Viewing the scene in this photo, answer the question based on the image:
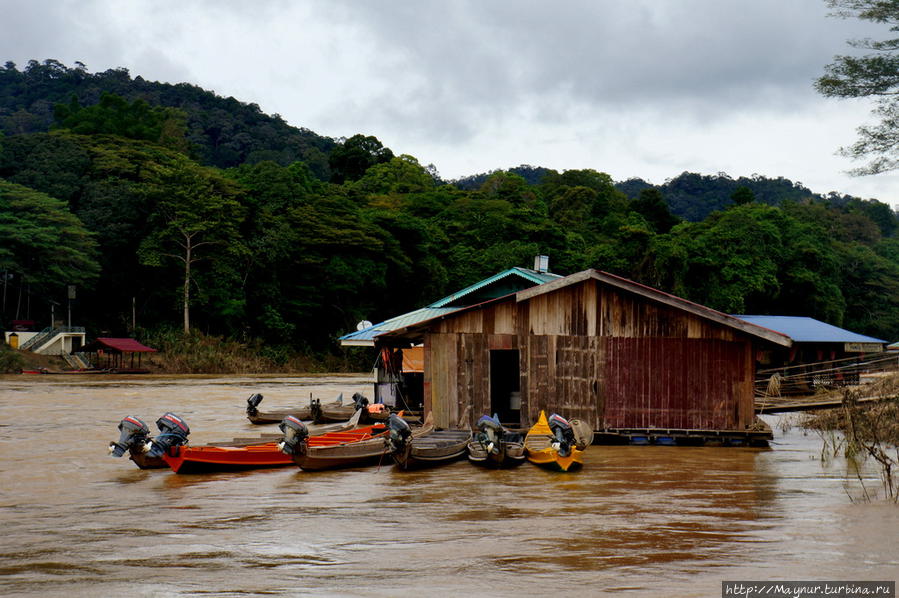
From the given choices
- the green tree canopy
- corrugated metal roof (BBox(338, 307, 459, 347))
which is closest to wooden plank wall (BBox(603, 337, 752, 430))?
corrugated metal roof (BBox(338, 307, 459, 347))

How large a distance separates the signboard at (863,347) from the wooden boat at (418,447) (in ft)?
66.1

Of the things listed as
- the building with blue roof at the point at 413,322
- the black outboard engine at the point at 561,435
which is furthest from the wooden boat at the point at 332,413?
the black outboard engine at the point at 561,435

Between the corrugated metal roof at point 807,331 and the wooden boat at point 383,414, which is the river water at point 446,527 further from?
the corrugated metal roof at point 807,331

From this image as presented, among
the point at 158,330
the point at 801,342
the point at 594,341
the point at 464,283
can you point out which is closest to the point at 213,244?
the point at 158,330

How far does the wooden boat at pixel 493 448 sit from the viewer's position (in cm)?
1680

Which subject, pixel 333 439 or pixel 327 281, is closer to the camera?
pixel 333 439

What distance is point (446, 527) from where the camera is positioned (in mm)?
11789

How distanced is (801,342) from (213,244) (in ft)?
116

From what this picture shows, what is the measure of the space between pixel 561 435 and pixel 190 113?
320 feet

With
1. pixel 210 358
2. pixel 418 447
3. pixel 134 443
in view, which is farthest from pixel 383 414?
pixel 210 358

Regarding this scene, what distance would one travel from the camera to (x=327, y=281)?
2317 inches

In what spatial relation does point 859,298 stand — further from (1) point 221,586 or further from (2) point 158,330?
(1) point 221,586

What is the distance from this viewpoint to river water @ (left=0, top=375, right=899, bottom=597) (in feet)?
29.9

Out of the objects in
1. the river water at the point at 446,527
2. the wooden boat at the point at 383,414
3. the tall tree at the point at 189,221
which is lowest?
the river water at the point at 446,527
